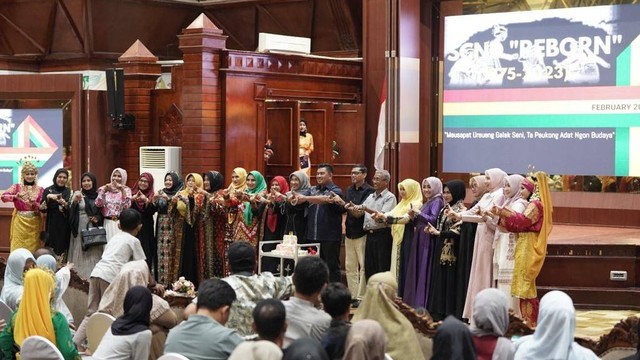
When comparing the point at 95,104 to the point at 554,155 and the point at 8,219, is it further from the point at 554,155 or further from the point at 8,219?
the point at 554,155

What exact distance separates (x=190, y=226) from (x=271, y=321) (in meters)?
5.11

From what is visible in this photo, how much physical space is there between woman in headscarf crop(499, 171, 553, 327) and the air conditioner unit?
4.79 metres

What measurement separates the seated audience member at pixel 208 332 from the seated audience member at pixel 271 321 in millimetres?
258

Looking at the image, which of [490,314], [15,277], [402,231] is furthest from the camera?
[402,231]

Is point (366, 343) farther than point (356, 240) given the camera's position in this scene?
No

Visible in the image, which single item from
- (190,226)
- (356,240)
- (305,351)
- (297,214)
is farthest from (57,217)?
(305,351)

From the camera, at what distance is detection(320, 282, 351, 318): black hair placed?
4523 mm

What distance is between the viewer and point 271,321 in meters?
4.17

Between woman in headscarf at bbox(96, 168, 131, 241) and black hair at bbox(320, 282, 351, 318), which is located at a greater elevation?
woman in headscarf at bbox(96, 168, 131, 241)

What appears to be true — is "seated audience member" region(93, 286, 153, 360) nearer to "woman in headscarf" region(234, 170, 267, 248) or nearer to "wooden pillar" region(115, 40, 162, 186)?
"woman in headscarf" region(234, 170, 267, 248)

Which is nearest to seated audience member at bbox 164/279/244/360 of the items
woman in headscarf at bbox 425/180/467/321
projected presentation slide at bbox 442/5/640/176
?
woman in headscarf at bbox 425/180/467/321

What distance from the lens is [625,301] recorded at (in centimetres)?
907

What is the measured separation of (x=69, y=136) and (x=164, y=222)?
2.42m

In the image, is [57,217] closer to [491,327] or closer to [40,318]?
[40,318]
